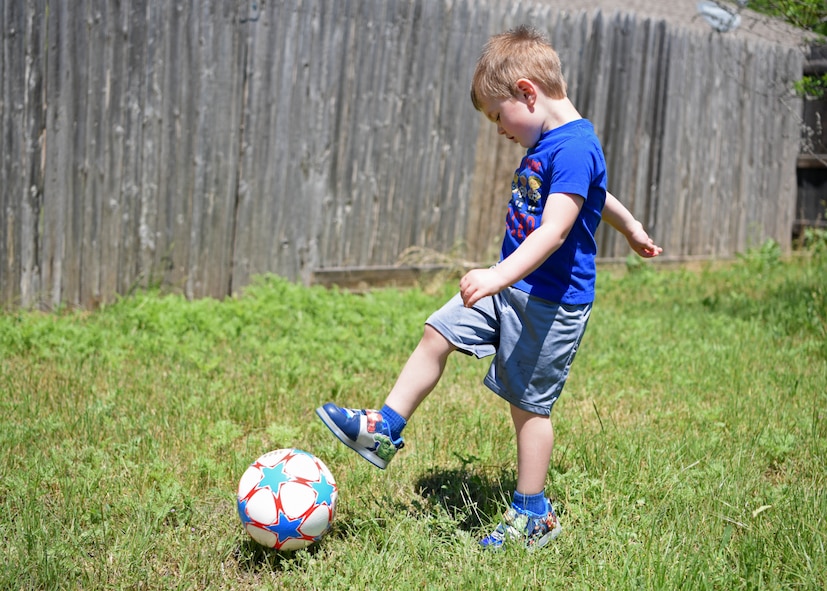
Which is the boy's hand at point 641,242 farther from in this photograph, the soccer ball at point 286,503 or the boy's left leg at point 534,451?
the soccer ball at point 286,503

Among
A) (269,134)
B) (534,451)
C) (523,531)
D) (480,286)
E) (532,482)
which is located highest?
(269,134)

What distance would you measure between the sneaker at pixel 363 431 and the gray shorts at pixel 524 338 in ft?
1.30

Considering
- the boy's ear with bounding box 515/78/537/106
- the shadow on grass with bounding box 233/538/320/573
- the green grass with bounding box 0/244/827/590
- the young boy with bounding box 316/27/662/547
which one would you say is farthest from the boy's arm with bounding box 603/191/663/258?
the shadow on grass with bounding box 233/538/320/573

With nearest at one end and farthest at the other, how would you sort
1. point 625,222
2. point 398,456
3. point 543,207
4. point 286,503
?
point 286,503
point 543,207
point 625,222
point 398,456

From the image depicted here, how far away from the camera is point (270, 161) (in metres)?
6.78

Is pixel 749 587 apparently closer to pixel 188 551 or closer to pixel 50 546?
pixel 188 551

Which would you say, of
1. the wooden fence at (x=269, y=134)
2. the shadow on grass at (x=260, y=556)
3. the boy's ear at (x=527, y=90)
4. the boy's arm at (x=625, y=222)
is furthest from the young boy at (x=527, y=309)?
the wooden fence at (x=269, y=134)

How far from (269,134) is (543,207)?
416 centimetres

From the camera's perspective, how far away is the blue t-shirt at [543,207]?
2947 mm

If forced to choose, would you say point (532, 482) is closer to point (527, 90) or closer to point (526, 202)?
point (526, 202)

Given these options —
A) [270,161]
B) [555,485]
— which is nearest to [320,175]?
[270,161]

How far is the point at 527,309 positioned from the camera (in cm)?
304

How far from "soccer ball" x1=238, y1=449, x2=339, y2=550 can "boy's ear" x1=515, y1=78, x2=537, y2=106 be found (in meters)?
1.50

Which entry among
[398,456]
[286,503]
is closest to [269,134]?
[398,456]
